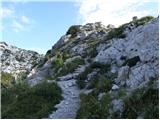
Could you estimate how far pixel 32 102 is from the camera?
22.4m

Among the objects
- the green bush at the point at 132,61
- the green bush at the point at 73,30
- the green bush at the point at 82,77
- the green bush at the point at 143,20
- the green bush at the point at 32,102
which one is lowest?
the green bush at the point at 32,102

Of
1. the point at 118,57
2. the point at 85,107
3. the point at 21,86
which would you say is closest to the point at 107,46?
the point at 118,57

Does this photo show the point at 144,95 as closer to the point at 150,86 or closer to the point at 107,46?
the point at 150,86

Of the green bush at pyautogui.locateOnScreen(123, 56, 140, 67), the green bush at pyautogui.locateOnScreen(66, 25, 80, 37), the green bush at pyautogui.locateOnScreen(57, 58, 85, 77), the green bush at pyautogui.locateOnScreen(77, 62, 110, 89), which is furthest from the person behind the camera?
the green bush at pyautogui.locateOnScreen(66, 25, 80, 37)

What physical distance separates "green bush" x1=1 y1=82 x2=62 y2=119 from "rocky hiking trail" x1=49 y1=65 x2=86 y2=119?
432 mm

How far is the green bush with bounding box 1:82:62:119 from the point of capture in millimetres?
21391

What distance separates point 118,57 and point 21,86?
26.5 ft

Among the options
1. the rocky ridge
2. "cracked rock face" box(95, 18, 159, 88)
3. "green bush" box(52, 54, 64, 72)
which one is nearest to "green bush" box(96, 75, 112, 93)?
the rocky ridge

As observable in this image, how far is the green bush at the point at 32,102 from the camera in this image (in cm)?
2139

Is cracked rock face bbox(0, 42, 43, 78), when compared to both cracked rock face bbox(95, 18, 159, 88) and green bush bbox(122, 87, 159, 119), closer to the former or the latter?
cracked rock face bbox(95, 18, 159, 88)

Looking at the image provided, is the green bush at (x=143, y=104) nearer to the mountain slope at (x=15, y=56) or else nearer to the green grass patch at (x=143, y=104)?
the green grass patch at (x=143, y=104)

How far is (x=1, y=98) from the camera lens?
83.9ft

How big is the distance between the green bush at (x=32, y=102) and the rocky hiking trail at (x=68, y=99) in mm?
432

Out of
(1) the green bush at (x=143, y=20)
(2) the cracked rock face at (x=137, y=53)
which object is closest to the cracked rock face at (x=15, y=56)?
(1) the green bush at (x=143, y=20)
